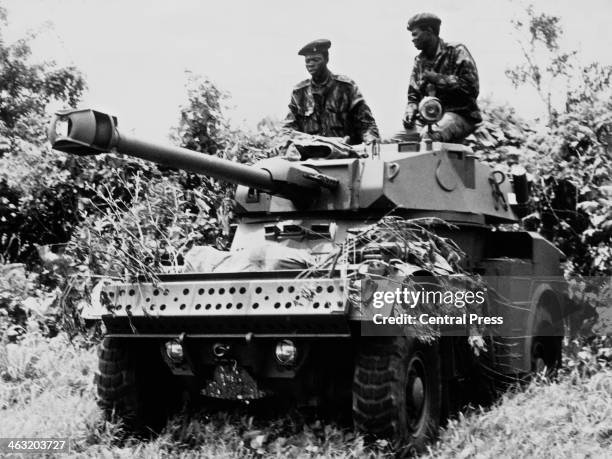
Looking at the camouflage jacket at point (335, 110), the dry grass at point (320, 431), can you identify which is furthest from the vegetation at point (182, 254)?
the camouflage jacket at point (335, 110)

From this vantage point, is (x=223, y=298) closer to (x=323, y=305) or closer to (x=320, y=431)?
(x=323, y=305)

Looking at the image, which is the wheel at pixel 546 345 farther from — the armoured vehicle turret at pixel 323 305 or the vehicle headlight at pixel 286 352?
the vehicle headlight at pixel 286 352

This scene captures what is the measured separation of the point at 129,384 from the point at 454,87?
369 centimetres

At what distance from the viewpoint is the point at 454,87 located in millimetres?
7969

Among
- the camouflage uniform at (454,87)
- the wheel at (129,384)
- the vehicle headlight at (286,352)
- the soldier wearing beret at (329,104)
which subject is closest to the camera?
the vehicle headlight at (286,352)

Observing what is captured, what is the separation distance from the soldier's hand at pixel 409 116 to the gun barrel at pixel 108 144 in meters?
2.56

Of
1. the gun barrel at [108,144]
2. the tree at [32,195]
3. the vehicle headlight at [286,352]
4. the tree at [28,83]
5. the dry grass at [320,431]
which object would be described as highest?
the tree at [28,83]

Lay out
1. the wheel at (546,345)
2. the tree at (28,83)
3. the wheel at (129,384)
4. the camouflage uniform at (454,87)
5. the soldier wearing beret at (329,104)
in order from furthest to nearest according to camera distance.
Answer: the tree at (28,83), the soldier wearing beret at (329,104), the camouflage uniform at (454,87), the wheel at (546,345), the wheel at (129,384)

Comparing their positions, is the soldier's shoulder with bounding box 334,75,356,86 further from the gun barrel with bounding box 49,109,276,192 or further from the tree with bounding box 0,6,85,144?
Result: the tree with bounding box 0,6,85,144

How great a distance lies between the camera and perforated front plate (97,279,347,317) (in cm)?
544

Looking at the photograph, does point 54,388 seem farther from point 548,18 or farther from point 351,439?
point 548,18

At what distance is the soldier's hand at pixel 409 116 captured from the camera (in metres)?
8.28

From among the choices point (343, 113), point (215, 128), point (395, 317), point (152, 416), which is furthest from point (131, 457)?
point (215, 128)

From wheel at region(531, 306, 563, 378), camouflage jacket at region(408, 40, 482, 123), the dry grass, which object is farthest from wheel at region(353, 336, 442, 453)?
camouflage jacket at region(408, 40, 482, 123)
